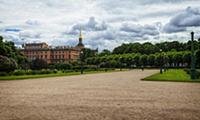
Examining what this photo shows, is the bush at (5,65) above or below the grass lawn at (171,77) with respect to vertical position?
above

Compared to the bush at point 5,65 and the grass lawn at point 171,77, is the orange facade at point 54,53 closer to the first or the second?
the bush at point 5,65

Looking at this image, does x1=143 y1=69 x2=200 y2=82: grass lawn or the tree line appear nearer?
x1=143 y1=69 x2=200 y2=82: grass lawn

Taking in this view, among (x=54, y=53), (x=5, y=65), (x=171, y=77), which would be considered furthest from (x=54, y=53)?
(x=171, y=77)

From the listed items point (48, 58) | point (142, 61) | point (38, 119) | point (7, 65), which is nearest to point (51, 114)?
point (38, 119)

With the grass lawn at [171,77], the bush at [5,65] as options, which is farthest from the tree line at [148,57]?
the bush at [5,65]

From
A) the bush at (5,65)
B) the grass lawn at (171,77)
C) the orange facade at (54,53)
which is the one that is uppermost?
the orange facade at (54,53)

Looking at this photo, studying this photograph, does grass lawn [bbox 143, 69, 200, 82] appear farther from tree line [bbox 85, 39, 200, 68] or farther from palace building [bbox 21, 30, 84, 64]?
palace building [bbox 21, 30, 84, 64]

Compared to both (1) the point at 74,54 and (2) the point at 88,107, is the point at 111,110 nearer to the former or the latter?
(2) the point at 88,107

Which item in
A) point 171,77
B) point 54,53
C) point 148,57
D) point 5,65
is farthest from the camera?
point 54,53

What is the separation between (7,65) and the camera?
42.5 meters

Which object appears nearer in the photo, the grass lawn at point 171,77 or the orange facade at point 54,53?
the grass lawn at point 171,77

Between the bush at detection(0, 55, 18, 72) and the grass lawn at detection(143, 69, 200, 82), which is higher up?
the bush at detection(0, 55, 18, 72)

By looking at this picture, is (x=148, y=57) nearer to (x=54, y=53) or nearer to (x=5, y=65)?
(x=54, y=53)

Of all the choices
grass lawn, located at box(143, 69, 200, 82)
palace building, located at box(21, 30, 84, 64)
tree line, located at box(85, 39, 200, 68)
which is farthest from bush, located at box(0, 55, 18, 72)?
palace building, located at box(21, 30, 84, 64)
